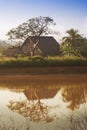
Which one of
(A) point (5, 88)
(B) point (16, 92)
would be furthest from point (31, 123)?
(A) point (5, 88)

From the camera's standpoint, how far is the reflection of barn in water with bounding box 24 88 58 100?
48.3 feet

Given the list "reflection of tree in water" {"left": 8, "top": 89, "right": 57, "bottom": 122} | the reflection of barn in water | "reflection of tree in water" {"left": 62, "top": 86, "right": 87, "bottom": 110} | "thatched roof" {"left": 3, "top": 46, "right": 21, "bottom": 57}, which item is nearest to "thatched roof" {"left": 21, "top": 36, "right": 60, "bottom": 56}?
"thatched roof" {"left": 3, "top": 46, "right": 21, "bottom": 57}

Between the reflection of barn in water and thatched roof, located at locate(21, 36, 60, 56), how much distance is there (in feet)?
80.4

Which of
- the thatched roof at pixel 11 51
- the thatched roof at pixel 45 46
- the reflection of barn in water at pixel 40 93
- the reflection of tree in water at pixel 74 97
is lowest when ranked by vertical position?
the thatched roof at pixel 11 51

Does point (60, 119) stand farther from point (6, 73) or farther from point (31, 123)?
point (6, 73)

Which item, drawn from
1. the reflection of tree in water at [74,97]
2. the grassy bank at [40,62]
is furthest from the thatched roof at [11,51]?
the reflection of tree in water at [74,97]

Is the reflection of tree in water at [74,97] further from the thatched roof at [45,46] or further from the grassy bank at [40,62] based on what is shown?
the thatched roof at [45,46]

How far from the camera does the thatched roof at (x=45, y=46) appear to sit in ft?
136

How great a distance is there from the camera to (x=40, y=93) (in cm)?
1550

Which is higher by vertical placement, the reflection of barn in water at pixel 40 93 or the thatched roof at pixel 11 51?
the reflection of barn in water at pixel 40 93

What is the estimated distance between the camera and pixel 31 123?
9086mm

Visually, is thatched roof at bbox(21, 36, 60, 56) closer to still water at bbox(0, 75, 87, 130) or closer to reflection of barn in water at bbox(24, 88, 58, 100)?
still water at bbox(0, 75, 87, 130)

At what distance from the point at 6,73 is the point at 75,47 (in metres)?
14.7

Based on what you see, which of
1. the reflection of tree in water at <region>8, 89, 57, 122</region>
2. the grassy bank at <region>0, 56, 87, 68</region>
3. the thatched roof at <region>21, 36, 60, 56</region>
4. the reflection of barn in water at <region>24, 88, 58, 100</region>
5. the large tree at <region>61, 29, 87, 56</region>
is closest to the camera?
the reflection of tree in water at <region>8, 89, 57, 122</region>
